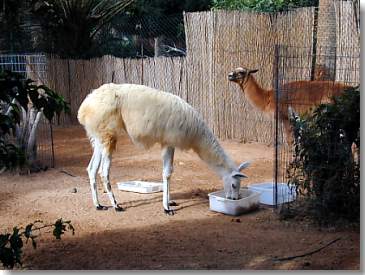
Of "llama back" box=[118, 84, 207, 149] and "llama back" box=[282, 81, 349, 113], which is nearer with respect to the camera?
"llama back" box=[118, 84, 207, 149]

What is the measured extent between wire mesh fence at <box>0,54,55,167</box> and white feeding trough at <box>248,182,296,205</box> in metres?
2.98

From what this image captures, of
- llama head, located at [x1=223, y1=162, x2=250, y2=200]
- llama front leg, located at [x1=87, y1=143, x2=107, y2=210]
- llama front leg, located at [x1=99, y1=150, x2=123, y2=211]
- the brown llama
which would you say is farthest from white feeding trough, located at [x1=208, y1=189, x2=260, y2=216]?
the brown llama

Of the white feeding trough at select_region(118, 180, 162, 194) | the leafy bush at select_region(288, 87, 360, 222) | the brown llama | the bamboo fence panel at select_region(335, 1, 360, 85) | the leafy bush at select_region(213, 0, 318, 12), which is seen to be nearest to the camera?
the leafy bush at select_region(288, 87, 360, 222)

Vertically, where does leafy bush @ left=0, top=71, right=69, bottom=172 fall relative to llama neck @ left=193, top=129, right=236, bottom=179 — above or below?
above

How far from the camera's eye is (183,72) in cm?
1010

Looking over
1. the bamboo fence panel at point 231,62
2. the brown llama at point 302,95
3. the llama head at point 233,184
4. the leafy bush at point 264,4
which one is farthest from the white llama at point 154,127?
the leafy bush at point 264,4

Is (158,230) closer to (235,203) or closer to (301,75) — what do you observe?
(235,203)

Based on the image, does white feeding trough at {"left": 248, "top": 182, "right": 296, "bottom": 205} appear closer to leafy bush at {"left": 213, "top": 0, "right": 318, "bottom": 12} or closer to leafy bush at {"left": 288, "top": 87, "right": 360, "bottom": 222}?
leafy bush at {"left": 288, "top": 87, "right": 360, "bottom": 222}

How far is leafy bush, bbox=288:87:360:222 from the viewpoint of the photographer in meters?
4.71

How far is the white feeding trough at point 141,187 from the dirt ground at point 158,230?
A: 10 centimetres

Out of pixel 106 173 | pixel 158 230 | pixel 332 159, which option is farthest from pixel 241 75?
pixel 158 230

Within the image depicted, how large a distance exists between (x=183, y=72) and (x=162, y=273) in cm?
658

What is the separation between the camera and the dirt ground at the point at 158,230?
4141 mm

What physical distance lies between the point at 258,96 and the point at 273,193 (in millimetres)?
2598
